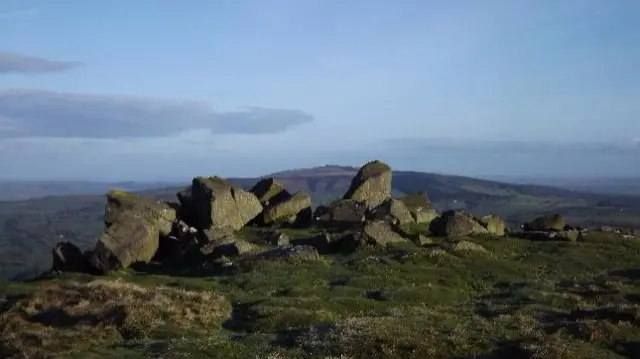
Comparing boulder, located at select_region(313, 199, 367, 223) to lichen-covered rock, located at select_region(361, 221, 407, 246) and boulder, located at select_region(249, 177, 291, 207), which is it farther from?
lichen-covered rock, located at select_region(361, 221, 407, 246)

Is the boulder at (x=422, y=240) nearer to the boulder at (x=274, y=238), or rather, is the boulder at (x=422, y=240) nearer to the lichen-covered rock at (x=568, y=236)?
the boulder at (x=274, y=238)

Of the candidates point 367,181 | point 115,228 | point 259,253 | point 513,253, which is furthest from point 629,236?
point 115,228

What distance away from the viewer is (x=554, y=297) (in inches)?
1496

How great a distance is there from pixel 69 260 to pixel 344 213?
26.4 m

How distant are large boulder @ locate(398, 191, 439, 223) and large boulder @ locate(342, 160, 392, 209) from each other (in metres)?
2.80

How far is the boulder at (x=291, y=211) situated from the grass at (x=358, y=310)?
1593 cm

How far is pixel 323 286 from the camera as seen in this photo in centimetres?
4212

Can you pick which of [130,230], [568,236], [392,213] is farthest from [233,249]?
[568,236]

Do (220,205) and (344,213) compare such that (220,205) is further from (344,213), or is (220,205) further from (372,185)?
(372,185)

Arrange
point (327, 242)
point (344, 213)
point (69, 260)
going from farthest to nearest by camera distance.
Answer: point (344, 213) → point (327, 242) → point (69, 260)

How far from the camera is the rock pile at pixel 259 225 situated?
53.7 metres

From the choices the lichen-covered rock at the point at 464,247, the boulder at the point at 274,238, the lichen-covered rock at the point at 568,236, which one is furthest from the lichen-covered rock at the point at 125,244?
the lichen-covered rock at the point at 568,236

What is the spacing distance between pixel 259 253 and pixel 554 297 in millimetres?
22426

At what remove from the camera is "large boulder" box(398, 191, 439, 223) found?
7006cm
